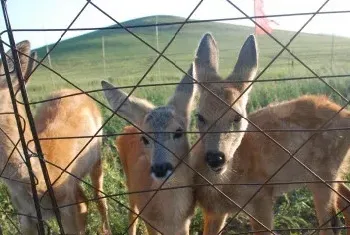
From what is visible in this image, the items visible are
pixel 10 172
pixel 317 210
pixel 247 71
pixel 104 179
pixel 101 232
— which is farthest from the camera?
pixel 104 179

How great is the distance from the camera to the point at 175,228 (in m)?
5.28

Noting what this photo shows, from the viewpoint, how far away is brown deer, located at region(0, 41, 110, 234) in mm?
5199

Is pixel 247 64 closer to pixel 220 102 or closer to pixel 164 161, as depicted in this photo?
pixel 220 102

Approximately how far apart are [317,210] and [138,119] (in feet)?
7.31

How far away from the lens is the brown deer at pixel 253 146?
17.0 feet

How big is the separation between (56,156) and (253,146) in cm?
211

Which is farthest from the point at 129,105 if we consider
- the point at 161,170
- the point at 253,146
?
the point at 253,146

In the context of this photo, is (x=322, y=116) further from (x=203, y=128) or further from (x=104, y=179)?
(x=104, y=179)

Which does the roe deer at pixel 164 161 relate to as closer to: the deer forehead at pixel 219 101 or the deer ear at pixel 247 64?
the deer forehead at pixel 219 101

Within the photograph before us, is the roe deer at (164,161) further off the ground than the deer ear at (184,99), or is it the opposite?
the deer ear at (184,99)

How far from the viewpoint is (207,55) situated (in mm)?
5852

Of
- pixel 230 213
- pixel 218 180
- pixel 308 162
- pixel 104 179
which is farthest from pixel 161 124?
pixel 104 179

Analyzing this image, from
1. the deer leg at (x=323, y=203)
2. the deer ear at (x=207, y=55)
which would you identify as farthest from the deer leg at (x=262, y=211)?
the deer ear at (x=207, y=55)

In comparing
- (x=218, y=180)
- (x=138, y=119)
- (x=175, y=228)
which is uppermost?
(x=138, y=119)
